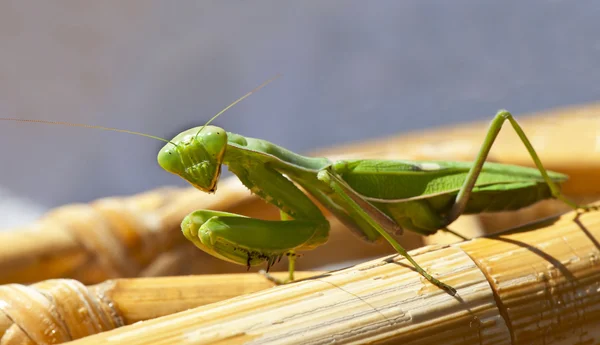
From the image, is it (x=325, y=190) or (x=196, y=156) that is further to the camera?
(x=325, y=190)

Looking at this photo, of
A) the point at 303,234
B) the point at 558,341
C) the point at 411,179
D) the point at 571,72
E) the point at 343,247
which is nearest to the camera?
the point at 558,341

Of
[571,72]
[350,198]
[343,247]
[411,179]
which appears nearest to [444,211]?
[411,179]

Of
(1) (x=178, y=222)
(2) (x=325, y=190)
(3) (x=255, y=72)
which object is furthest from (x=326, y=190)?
(3) (x=255, y=72)

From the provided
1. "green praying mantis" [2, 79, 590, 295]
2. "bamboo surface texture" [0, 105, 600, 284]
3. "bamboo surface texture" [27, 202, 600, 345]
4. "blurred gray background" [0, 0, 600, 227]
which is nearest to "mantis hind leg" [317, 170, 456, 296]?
"green praying mantis" [2, 79, 590, 295]

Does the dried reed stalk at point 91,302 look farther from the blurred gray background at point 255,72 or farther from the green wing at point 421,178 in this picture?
the blurred gray background at point 255,72

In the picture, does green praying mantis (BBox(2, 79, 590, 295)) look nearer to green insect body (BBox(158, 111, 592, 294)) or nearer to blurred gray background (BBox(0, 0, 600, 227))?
green insect body (BBox(158, 111, 592, 294))

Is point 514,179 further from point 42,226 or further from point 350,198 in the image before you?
point 42,226

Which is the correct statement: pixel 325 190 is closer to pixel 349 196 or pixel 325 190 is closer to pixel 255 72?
pixel 349 196

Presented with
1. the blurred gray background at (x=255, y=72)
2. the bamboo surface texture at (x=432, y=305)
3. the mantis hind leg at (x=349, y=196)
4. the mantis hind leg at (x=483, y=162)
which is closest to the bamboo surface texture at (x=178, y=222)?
the mantis hind leg at (x=483, y=162)
